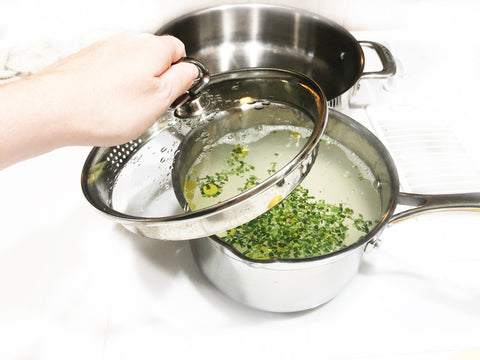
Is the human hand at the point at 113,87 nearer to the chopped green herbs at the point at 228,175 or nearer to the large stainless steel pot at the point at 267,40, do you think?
the chopped green herbs at the point at 228,175

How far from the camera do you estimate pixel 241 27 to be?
1054 mm

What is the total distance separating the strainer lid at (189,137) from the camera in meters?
0.48

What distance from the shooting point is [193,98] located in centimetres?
51

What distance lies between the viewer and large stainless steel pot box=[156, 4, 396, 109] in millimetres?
983

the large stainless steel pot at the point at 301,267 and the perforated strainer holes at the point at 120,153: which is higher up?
the perforated strainer holes at the point at 120,153

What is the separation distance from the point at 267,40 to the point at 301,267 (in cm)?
76

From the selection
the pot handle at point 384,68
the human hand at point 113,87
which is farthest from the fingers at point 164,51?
the pot handle at point 384,68

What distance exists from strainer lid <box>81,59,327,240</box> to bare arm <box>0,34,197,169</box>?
66mm

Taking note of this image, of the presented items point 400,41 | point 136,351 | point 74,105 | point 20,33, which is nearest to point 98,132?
point 74,105

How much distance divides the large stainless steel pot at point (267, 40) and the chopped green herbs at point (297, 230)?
1.38 feet

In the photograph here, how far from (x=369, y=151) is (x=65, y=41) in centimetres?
85

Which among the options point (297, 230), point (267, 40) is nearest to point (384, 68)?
point (267, 40)

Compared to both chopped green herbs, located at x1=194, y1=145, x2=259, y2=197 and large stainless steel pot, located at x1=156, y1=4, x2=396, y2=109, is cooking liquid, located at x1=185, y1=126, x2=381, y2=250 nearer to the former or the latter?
chopped green herbs, located at x1=194, y1=145, x2=259, y2=197

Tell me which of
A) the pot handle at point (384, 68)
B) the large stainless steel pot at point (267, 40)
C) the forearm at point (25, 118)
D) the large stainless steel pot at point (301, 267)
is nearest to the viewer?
the forearm at point (25, 118)
